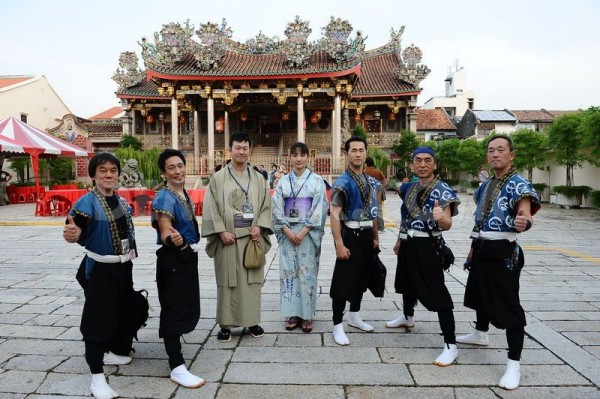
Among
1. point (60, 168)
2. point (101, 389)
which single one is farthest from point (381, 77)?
point (101, 389)

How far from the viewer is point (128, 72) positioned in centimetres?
2606

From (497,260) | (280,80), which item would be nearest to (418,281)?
(497,260)

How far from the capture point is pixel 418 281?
129 inches

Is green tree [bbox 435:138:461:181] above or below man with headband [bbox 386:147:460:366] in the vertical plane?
above

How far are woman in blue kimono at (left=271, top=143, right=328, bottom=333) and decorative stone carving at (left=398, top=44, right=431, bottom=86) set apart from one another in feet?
75.0

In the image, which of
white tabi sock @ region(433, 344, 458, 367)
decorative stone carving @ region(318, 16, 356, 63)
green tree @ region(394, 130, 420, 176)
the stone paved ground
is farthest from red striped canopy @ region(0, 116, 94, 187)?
white tabi sock @ region(433, 344, 458, 367)

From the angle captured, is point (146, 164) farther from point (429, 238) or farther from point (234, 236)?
point (429, 238)

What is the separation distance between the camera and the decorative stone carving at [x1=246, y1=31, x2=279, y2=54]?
21.4 m

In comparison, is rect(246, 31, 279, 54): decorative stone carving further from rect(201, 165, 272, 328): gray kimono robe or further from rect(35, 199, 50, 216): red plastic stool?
rect(201, 165, 272, 328): gray kimono robe

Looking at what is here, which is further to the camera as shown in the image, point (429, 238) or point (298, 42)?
point (298, 42)

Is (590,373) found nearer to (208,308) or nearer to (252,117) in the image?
(208,308)

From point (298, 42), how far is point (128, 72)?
12.5m

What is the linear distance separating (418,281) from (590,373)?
1.25 meters

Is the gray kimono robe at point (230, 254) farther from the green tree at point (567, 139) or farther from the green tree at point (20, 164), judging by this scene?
the green tree at point (20, 164)
